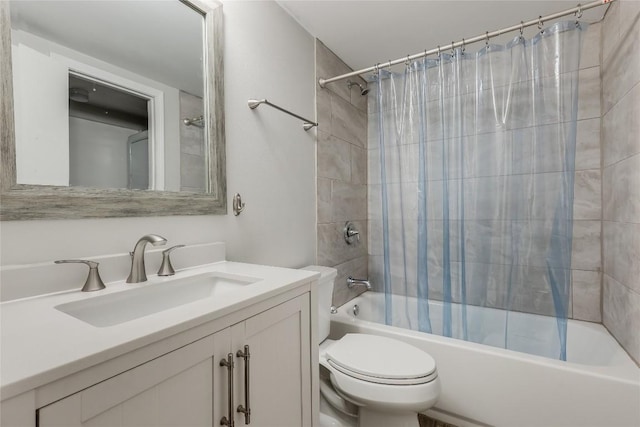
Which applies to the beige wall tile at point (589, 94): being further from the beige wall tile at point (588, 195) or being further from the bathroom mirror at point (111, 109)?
the bathroom mirror at point (111, 109)

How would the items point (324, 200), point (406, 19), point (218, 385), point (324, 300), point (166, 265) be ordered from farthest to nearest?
1. point (324, 200)
2. point (406, 19)
3. point (324, 300)
4. point (166, 265)
5. point (218, 385)

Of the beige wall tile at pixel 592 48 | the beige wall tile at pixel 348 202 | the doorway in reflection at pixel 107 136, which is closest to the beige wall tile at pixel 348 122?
the beige wall tile at pixel 348 202

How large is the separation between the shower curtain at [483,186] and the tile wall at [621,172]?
0.74ft

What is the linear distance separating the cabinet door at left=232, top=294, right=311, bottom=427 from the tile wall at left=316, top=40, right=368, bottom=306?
100cm

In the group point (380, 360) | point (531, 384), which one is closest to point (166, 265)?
point (380, 360)

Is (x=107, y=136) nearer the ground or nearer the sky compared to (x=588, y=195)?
nearer the sky

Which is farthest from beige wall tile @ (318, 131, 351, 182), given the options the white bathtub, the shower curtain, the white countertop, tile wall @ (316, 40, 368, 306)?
the white countertop

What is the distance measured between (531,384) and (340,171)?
1574 mm

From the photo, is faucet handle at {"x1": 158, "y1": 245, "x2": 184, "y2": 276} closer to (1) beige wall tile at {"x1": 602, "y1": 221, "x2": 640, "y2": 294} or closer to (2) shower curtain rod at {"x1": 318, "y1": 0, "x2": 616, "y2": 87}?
(2) shower curtain rod at {"x1": 318, "y1": 0, "x2": 616, "y2": 87}

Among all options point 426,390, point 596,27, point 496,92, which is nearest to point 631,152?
point 496,92

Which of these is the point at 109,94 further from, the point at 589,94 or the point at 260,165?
the point at 589,94

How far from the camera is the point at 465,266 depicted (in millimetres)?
1726

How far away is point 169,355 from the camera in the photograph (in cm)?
61

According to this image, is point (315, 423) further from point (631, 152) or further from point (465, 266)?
point (631, 152)
